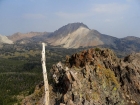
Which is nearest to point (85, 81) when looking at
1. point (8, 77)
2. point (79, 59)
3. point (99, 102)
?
point (99, 102)

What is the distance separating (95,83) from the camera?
838 inches

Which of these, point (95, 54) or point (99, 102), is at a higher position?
point (95, 54)

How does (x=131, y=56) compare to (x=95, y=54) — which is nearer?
(x=95, y=54)

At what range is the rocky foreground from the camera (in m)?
19.9

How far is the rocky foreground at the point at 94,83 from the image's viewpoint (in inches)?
783

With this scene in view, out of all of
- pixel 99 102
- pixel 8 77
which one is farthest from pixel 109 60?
pixel 8 77

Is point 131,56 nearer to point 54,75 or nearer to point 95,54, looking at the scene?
point 95,54

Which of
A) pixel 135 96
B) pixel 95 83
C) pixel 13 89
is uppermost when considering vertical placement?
pixel 95 83

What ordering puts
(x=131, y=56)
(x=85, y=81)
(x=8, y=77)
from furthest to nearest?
(x=8, y=77)
(x=131, y=56)
(x=85, y=81)

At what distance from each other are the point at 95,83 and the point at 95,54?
5.47 meters

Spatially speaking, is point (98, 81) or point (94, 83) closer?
point (94, 83)

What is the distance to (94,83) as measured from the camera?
2123 centimetres

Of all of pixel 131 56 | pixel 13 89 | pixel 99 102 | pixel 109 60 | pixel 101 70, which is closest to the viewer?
pixel 99 102

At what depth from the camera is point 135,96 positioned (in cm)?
2309
